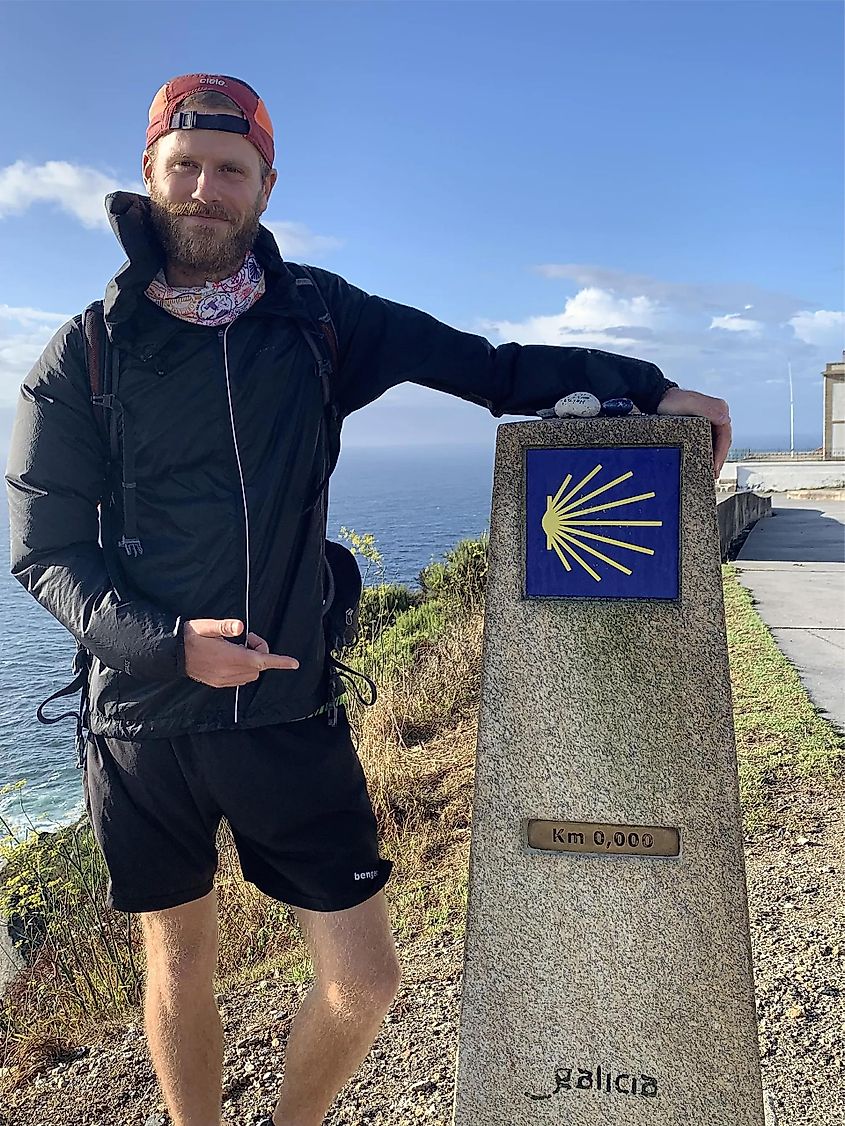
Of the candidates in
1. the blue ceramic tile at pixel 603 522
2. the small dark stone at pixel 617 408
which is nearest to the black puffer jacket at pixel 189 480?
the small dark stone at pixel 617 408

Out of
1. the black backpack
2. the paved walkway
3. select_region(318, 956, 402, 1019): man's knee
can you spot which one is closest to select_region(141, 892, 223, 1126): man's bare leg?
select_region(318, 956, 402, 1019): man's knee

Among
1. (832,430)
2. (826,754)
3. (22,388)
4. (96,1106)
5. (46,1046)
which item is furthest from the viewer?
(832,430)

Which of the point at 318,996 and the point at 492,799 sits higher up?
the point at 492,799

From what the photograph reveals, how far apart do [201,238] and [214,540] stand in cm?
76

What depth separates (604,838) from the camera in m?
2.20

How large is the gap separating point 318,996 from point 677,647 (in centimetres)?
125

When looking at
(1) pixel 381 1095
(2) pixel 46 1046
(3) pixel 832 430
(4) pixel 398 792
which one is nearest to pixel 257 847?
(1) pixel 381 1095

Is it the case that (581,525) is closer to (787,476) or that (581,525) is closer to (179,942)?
(179,942)

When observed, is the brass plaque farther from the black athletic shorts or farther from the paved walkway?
the paved walkway

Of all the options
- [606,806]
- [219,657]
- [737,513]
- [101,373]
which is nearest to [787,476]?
[737,513]

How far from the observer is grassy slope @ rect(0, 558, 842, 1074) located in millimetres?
3887

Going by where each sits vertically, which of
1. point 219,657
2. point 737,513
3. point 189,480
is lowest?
point 737,513

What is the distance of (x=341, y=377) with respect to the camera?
2.57 metres

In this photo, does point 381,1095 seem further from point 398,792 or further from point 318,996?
point 398,792
